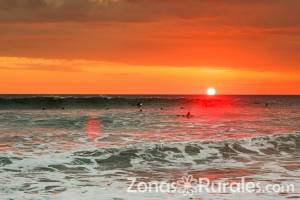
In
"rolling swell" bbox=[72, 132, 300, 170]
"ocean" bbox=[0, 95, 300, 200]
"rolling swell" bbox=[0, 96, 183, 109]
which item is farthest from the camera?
"rolling swell" bbox=[0, 96, 183, 109]

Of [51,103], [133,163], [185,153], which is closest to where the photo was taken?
[133,163]

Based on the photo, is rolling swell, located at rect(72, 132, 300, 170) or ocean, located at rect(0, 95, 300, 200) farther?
rolling swell, located at rect(72, 132, 300, 170)

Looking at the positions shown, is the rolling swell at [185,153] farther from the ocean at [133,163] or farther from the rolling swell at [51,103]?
the rolling swell at [51,103]

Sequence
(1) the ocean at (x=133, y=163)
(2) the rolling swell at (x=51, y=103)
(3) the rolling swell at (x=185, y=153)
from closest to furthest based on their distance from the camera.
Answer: (1) the ocean at (x=133, y=163), (3) the rolling swell at (x=185, y=153), (2) the rolling swell at (x=51, y=103)

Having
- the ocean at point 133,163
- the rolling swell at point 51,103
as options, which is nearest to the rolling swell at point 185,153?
the ocean at point 133,163

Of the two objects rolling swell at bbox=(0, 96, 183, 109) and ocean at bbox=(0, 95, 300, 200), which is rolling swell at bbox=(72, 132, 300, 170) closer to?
ocean at bbox=(0, 95, 300, 200)

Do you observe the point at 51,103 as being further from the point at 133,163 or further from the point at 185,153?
the point at 133,163

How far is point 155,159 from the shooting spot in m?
21.3

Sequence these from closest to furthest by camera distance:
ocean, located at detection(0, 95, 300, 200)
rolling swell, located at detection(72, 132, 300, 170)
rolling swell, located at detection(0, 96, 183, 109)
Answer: ocean, located at detection(0, 95, 300, 200)
rolling swell, located at detection(72, 132, 300, 170)
rolling swell, located at detection(0, 96, 183, 109)

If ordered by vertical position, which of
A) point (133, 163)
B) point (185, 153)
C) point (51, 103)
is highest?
point (51, 103)

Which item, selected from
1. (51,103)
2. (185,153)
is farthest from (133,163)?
(51,103)

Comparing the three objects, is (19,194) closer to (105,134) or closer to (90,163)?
(90,163)

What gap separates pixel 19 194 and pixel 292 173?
9.53 m

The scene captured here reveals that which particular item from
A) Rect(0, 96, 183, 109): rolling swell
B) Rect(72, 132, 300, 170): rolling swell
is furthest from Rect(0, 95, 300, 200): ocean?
Rect(0, 96, 183, 109): rolling swell
